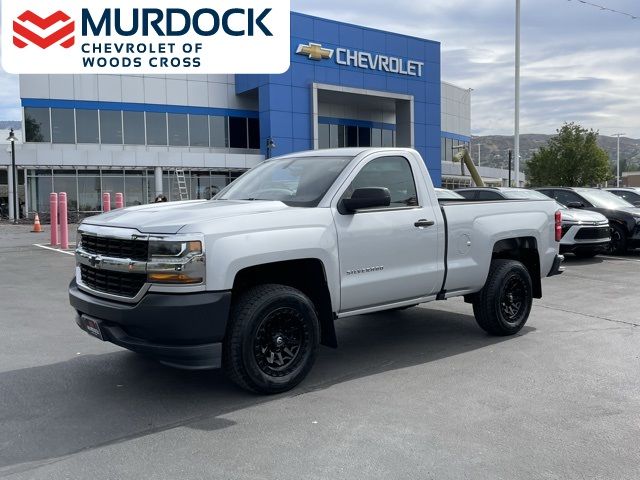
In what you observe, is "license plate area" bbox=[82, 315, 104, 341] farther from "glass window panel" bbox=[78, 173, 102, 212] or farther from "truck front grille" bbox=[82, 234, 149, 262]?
"glass window panel" bbox=[78, 173, 102, 212]

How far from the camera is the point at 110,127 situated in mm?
38688

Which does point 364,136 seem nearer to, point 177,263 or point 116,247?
point 116,247

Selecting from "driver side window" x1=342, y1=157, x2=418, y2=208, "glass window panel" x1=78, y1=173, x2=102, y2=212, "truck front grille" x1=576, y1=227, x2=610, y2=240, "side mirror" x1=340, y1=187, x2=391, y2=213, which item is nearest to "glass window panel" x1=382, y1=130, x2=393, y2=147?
"glass window panel" x1=78, y1=173, x2=102, y2=212

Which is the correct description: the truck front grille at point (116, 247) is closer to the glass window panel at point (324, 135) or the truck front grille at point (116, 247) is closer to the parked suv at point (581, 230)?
the parked suv at point (581, 230)

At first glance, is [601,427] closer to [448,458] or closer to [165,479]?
[448,458]

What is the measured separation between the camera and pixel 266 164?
6418 millimetres

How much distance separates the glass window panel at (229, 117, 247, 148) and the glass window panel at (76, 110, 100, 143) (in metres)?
8.83

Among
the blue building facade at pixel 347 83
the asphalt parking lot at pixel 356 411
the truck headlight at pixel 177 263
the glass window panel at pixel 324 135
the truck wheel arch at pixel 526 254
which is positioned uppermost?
the blue building facade at pixel 347 83

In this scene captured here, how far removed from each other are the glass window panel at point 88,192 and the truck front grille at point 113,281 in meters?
35.1

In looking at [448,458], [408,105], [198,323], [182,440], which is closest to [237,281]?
[198,323]

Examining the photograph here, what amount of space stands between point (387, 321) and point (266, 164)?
2567mm

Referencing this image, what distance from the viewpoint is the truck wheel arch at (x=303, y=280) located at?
4.91 metres

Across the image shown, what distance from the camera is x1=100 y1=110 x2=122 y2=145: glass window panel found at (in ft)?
126

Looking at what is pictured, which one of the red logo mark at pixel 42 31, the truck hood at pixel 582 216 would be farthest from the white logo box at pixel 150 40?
the truck hood at pixel 582 216
